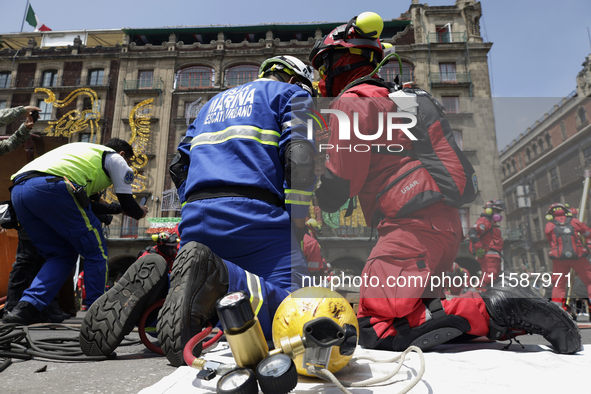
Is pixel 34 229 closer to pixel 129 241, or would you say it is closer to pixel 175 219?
pixel 175 219

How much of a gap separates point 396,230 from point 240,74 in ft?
77.0

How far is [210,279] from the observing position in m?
1.41

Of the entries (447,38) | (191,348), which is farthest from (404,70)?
(191,348)

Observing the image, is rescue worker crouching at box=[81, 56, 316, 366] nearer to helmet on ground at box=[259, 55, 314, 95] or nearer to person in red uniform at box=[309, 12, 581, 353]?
person in red uniform at box=[309, 12, 581, 353]

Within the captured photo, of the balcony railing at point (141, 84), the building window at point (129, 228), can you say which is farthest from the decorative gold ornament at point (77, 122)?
the building window at point (129, 228)

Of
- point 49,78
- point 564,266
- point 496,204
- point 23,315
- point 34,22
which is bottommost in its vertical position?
point 23,315

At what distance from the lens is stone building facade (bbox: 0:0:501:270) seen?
73.0 feet

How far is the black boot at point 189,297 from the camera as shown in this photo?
1296mm

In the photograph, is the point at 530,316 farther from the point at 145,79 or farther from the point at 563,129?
the point at 145,79

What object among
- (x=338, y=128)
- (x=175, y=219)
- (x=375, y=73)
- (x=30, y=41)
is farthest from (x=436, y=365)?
(x=30, y=41)

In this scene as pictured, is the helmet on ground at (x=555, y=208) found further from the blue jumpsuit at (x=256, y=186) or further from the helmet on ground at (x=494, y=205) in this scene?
the blue jumpsuit at (x=256, y=186)

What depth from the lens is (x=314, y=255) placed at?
167 cm

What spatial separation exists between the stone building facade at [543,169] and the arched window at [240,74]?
2304 cm

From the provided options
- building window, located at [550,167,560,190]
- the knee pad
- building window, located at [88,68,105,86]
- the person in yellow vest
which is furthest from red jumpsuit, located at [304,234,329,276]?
building window, located at [88,68,105,86]
